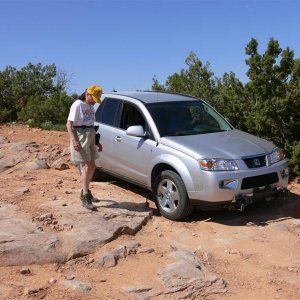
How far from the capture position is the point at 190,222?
668 centimetres

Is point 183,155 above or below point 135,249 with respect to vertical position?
above

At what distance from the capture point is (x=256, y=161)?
21.4 ft

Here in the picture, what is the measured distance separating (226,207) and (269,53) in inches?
166

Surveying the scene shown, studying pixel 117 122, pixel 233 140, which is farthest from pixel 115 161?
pixel 233 140

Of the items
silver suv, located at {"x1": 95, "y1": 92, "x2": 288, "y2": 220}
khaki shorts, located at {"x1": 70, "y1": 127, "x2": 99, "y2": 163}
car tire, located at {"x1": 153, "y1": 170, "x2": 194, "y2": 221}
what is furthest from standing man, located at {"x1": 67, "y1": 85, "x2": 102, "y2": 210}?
car tire, located at {"x1": 153, "y1": 170, "x2": 194, "y2": 221}

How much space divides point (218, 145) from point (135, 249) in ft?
6.42

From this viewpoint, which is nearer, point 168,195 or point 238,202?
point 238,202

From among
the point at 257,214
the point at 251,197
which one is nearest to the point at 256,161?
the point at 251,197

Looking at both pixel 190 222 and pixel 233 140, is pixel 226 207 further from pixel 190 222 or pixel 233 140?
pixel 233 140

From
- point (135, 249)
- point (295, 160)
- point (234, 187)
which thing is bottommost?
point (135, 249)

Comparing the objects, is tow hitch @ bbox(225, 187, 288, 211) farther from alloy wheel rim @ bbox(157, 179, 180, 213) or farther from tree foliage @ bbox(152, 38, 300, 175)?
tree foliage @ bbox(152, 38, 300, 175)

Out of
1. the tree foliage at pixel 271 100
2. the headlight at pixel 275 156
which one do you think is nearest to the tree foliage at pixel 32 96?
the tree foliage at pixel 271 100

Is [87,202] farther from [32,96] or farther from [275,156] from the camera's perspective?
[32,96]

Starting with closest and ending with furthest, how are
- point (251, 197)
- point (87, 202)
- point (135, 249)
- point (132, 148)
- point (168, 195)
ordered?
point (135, 249)
point (251, 197)
point (87, 202)
point (168, 195)
point (132, 148)
